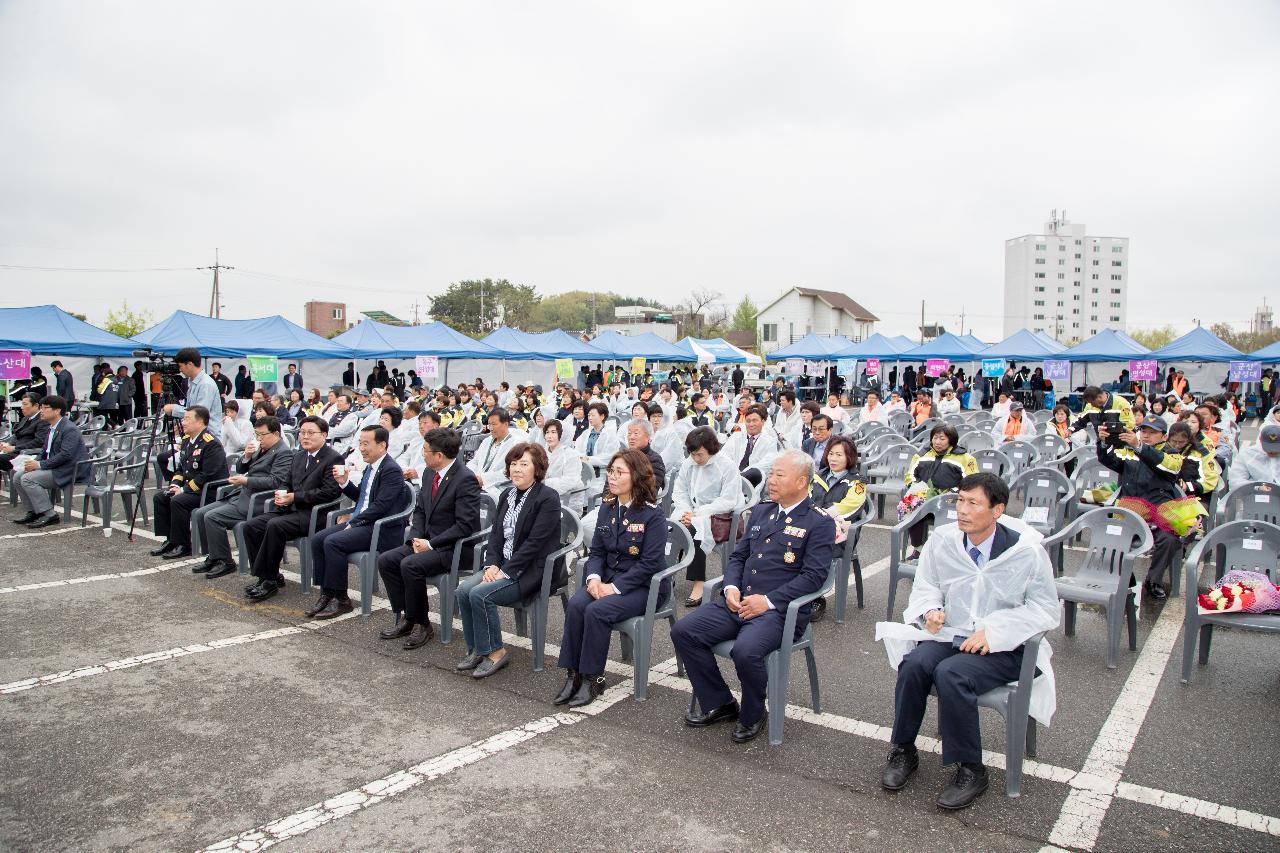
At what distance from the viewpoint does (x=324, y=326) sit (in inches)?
2908

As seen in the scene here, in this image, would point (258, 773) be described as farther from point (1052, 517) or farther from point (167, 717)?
point (1052, 517)

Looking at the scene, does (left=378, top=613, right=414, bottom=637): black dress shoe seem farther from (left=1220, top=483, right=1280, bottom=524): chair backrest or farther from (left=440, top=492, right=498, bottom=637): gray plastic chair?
(left=1220, top=483, right=1280, bottom=524): chair backrest

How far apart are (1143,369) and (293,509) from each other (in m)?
23.4

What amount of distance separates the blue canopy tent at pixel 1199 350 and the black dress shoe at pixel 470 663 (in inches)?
935

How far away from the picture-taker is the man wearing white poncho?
11.5ft

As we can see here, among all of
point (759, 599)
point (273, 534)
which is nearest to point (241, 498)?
point (273, 534)

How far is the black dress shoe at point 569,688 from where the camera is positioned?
4539 mm

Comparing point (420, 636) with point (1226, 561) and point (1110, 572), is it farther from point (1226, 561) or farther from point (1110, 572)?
point (1226, 561)

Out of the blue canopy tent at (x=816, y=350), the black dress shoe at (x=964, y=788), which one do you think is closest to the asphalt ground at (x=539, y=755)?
the black dress shoe at (x=964, y=788)

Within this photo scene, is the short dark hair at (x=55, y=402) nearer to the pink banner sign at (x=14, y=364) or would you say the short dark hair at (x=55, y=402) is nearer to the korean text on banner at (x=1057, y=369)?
the pink banner sign at (x=14, y=364)

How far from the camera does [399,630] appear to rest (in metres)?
5.67

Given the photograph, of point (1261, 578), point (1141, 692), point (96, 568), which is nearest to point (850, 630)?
point (1141, 692)

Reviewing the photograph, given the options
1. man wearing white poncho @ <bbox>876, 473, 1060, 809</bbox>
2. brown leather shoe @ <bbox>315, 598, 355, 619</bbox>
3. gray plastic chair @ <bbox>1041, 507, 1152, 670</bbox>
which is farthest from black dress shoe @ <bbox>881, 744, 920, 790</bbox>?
brown leather shoe @ <bbox>315, 598, 355, 619</bbox>

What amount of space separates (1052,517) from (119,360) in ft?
79.6
